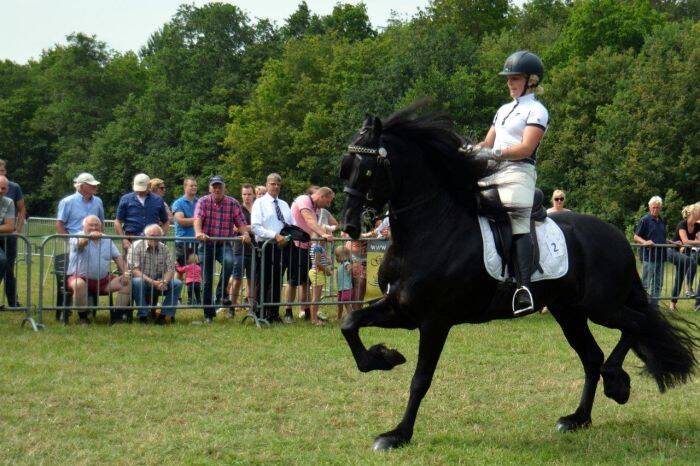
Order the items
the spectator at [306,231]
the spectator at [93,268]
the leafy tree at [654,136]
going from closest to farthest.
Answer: the spectator at [93,268]
the spectator at [306,231]
the leafy tree at [654,136]

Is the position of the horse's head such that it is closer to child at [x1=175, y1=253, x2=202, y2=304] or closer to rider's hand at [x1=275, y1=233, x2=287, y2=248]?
rider's hand at [x1=275, y1=233, x2=287, y2=248]

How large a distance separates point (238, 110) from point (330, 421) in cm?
6074

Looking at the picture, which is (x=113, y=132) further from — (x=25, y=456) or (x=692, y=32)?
(x=25, y=456)

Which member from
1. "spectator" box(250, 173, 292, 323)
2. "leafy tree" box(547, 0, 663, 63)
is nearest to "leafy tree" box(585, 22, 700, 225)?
"leafy tree" box(547, 0, 663, 63)

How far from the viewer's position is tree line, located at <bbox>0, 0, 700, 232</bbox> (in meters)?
44.2

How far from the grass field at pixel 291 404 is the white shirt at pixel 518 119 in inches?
91.2

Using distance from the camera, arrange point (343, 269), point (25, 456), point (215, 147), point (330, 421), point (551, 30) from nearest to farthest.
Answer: point (25, 456)
point (330, 421)
point (343, 269)
point (551, 30)
point (215, 147)

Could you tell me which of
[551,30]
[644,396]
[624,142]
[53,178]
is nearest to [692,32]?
[624,142]

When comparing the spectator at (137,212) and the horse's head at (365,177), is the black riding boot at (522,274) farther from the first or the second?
the spectator at (137,212)

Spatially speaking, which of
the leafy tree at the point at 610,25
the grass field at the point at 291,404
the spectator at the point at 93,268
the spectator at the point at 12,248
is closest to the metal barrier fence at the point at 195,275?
the spectator at the point at 93,268

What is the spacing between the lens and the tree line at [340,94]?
44.2 m

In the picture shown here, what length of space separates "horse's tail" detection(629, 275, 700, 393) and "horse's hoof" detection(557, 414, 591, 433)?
81 centimetres

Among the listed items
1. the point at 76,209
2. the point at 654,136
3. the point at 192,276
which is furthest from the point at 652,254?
the point at 654,136

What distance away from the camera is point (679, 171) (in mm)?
42906
